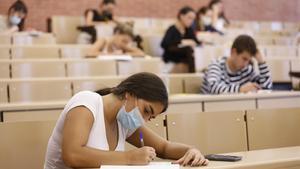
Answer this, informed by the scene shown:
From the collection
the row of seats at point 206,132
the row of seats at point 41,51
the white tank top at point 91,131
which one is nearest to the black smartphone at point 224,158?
the white tank top at point 91,131

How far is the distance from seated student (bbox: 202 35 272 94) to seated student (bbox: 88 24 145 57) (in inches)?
46.3

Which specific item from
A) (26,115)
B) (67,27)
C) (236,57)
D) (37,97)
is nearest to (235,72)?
(236,57)

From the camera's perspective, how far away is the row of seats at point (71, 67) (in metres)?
3.58

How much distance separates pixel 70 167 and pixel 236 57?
1947 mm

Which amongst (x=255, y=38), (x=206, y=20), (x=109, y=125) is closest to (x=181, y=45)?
(x=206, y=20)

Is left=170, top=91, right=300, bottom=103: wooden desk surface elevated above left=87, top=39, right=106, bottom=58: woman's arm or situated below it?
below

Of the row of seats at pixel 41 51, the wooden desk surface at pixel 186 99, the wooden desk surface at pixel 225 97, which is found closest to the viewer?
the wooden desk surface at pixel 186 99

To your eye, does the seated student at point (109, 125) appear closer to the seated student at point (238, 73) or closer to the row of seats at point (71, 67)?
the seated student at point (238, 73)

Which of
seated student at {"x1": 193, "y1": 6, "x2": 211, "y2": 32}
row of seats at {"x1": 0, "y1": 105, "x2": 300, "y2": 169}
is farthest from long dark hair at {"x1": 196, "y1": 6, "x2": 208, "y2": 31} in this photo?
row of seats at {"x1": 0, "y1": 105, "x2": 300, "y2": 169}

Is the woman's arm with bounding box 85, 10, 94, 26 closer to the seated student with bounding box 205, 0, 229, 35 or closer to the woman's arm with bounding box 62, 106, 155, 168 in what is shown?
the seated student with bounding box 205, 0, 229, 35

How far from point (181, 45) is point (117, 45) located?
0.66 meters

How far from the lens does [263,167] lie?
134 cm

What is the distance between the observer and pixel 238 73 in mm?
3262

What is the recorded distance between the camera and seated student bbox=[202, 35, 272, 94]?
10.1ft
